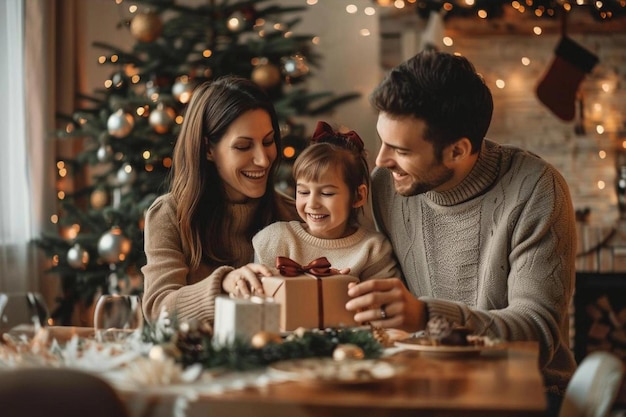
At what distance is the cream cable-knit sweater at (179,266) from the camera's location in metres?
2.12

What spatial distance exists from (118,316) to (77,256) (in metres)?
2.98

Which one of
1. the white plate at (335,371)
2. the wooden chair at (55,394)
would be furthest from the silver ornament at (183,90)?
the wooden chair at (55,394)

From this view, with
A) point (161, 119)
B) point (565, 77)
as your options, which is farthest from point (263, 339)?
point (565, 77)

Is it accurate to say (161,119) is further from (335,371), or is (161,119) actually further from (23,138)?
(335,371)

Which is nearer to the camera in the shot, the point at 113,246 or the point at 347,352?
the point at 347,352

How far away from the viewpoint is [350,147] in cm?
243

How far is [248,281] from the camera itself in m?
1.98

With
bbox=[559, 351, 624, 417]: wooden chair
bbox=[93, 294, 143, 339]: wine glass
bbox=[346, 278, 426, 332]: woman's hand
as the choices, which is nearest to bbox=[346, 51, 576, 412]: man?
bbox=[346, 278, 426, 332]: woman's hand

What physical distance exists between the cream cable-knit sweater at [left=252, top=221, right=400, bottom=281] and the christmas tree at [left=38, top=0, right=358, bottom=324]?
1878 mm

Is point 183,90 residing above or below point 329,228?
above

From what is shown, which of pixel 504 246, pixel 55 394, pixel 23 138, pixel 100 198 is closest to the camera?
pixel 55 394

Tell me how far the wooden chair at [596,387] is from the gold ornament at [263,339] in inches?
18.4

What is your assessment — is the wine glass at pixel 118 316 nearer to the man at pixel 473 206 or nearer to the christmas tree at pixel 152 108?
the man at pixel 473 206

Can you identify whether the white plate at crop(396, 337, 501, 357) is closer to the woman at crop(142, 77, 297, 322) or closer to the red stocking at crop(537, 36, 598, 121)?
the woman at crop(142, 77, 297, 322)
